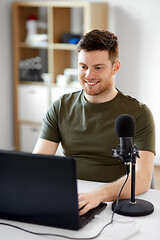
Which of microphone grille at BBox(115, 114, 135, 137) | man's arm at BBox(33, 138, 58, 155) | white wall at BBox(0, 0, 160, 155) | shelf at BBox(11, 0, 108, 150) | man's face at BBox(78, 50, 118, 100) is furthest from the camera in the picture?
shelf at BBox(11, 0, 108, 150)

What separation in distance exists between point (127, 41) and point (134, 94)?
54 cm

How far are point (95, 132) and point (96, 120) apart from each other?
62 millimetres

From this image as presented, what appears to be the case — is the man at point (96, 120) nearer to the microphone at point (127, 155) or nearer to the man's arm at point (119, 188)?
the man's arm at point (119, 188)

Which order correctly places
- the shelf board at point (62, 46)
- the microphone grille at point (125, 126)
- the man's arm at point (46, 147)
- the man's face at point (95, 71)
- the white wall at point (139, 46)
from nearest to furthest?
1. the microphone grille at point (125, 126)
2. the man's face at point (95, 71)
3. the man's arm at point (46, 147)
4. the white wall at point (139, 46)
5. the shelf board at point (62, 46)

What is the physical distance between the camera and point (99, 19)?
424cm

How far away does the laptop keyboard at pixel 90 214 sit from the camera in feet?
4.92

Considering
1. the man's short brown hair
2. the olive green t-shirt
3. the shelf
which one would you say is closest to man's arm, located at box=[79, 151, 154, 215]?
the olive green t-shirt

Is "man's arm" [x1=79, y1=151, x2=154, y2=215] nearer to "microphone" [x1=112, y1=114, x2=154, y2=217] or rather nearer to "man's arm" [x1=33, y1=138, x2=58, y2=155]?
"microphone" [x1=112, y1=114, x2=154, y2=217]

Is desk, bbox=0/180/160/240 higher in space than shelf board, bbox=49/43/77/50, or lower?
lower

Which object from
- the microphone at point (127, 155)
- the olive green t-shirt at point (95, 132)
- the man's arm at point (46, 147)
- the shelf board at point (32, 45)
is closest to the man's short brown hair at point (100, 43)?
the olive green t-shirt at point (95, 132)

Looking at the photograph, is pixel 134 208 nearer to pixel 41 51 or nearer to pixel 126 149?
pixel 126 149

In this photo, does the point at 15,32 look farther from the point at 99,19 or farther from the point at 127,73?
the point at 127,73

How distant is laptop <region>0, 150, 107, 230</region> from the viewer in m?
1.37

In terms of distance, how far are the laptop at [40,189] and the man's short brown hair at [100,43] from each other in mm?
815
